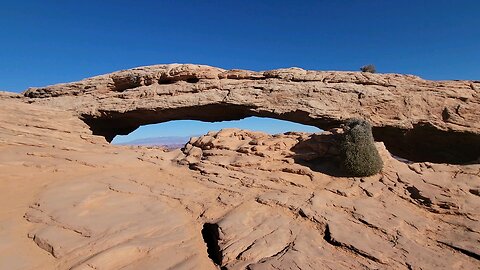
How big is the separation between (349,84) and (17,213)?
17558 mm

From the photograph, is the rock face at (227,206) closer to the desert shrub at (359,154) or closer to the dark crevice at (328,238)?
the dark crevice at (328,238)

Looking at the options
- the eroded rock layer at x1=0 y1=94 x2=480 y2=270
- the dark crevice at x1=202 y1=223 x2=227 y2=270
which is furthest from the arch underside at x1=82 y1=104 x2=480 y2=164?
the dark crevice at x1=202 y1=223 x2=227 y2=270

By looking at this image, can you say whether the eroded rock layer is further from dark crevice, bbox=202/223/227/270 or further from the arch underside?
the arch underside

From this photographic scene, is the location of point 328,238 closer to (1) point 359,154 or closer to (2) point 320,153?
(1) point 359,154

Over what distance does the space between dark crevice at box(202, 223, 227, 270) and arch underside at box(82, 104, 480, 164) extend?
10558 mm

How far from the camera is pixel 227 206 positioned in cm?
1161

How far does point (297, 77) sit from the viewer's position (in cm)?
Result: 1991

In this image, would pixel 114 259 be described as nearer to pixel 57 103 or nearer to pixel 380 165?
pixel 380 165

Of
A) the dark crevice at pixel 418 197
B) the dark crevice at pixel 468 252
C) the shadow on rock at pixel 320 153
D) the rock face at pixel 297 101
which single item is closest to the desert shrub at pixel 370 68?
the rock face at pixel 297 101

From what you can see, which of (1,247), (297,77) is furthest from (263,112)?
(1,247)

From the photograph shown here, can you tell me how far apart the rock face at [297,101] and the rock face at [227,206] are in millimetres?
661

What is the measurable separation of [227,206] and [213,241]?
185 cm

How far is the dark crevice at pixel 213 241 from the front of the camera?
899 centimetres

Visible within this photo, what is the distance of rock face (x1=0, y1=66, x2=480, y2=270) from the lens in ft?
28.9
